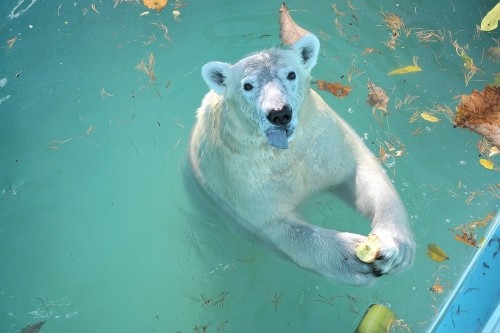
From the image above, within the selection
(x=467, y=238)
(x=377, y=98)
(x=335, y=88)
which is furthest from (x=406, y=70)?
(x=467, y=238)

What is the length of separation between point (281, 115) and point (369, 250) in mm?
1094

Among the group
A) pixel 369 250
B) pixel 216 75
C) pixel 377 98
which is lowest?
pixel 377 98

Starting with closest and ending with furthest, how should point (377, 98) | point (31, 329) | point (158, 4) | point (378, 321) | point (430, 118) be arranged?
point (378, 321), point (31, 329), point (430, 118), point (377, 98), point (158, 4)

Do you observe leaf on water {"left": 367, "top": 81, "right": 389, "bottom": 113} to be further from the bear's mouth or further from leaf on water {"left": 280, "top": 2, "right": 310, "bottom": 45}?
the bear's mouth

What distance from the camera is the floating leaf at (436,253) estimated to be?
473 cm

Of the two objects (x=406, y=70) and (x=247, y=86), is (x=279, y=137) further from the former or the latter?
(x=406, y=70)

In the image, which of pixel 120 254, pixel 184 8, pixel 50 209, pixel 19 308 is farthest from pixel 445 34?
pixel 19 308

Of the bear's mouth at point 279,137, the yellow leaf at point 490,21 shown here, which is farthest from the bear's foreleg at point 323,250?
the yellow leaf at point 490,21

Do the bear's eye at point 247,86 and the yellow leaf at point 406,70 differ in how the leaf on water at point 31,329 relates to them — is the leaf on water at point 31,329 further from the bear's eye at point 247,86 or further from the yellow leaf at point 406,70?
the yellow leaf at point 406,70

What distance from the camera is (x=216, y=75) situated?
379 centimetres

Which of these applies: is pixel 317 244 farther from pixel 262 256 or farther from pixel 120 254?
pixel 120 254

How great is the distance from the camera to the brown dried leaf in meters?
5.00

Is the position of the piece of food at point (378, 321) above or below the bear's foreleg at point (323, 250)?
below

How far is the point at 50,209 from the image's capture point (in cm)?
538
